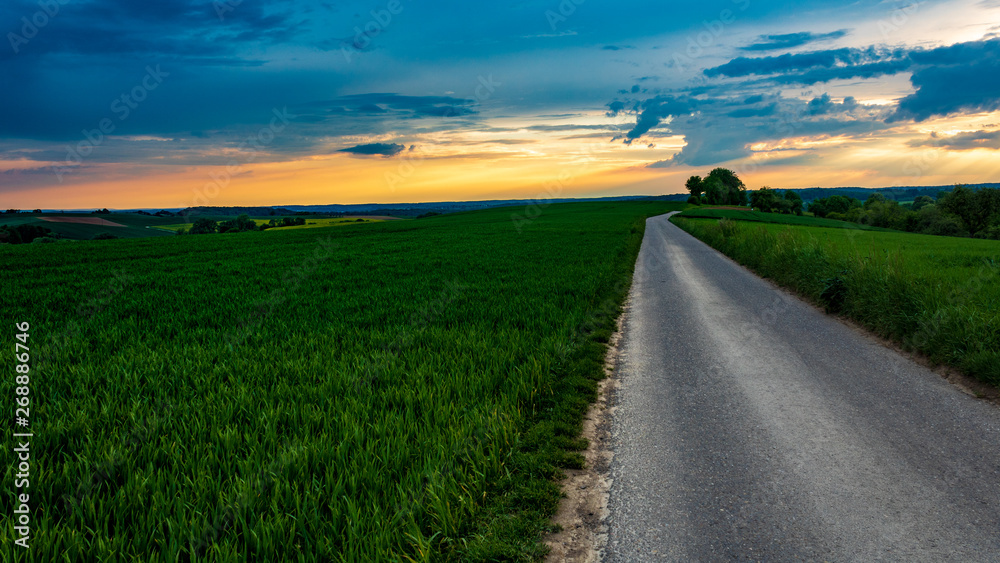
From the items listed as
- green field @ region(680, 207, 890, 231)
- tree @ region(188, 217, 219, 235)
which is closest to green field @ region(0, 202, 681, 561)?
green field @ region(680, 207, 890, 231)

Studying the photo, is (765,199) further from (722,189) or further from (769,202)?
(722,189)

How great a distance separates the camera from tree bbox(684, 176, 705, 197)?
491 feet

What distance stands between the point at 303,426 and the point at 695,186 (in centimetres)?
16497

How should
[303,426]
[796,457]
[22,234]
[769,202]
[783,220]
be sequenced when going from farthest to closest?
[769,202] < [783,220] < [22,234] < [303,426] < [796,457]

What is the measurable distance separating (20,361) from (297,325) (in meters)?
4.04

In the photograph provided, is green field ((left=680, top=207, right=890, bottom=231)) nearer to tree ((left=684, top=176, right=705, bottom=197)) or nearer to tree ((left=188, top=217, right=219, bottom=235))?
tree ((left=684, top=176, right=705, bottom=197))

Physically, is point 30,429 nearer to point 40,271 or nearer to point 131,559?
point 131,559

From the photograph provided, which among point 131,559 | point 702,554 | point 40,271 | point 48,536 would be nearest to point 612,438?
point 702,554

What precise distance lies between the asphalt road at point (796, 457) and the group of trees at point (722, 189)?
135 m

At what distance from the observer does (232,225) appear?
73.1m

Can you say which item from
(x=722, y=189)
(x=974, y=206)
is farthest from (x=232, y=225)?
(x=974, y=206)

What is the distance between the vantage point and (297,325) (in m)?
9.52

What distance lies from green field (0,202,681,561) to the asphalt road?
81 centimetres

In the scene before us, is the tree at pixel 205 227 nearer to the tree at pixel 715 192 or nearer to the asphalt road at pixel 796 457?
the asphalt road at pixel 796 457
